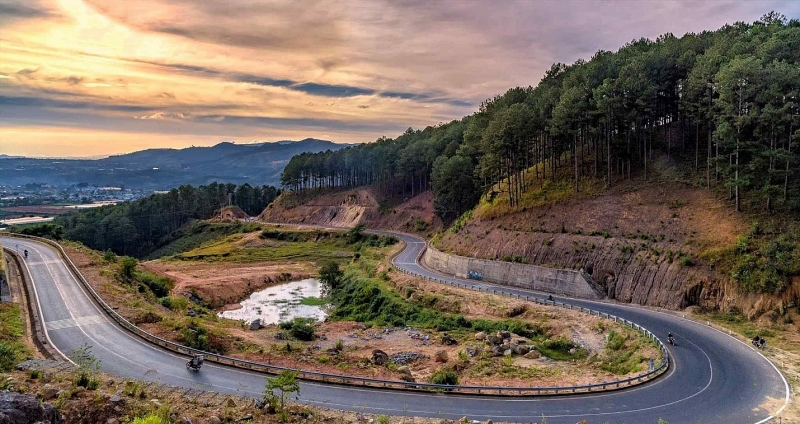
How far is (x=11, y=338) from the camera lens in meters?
26.8

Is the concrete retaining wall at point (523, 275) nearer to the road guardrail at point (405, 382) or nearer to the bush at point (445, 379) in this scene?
the road guardrail at point (405, 382)

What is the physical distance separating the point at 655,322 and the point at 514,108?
3854 centimetres

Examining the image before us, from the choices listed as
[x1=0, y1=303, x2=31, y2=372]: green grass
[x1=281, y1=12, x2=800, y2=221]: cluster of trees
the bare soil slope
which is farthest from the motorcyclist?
[x1=281, y1=12, x2=800, y2=221]: cluster of trees

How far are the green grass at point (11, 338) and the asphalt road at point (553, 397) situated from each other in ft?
5.42

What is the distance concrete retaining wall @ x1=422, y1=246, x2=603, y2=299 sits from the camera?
159 feet

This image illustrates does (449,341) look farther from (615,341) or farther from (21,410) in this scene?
(21,410)

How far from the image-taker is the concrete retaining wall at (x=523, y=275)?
48.3 meters

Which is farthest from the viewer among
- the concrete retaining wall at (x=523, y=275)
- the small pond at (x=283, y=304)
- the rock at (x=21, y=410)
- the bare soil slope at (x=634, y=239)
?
the small pond at (x=283, y=304)

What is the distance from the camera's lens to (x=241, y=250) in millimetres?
104562

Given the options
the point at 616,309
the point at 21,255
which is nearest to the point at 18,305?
the point at 21,255

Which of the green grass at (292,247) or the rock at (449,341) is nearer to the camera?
the rock at (449,341)

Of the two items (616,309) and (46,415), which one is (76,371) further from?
(616,309)

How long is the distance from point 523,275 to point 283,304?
3275 centimetres

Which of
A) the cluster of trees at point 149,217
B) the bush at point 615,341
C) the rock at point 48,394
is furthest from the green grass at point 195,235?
the rock at point 48,394
